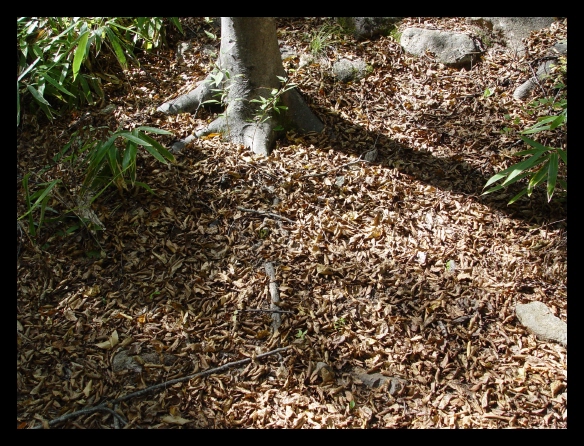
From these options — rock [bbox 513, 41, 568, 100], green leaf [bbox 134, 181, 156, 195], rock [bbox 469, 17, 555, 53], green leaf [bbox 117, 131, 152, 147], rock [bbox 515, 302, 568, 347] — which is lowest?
rock [bbox 515, 302, 568, 347]

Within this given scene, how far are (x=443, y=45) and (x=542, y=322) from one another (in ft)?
9.57

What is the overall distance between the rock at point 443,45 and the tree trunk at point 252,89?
4.69 feet

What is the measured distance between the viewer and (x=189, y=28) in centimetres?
484

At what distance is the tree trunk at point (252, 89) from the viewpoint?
3750mm

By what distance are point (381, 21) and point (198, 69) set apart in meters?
1.95

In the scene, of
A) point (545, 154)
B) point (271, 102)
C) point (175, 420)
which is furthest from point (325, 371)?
point (545, 154)

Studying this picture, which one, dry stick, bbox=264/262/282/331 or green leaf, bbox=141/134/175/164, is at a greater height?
green leaf, bbox=141/134/175/164

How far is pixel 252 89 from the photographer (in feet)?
12.7

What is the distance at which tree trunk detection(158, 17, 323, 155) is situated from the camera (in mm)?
3750

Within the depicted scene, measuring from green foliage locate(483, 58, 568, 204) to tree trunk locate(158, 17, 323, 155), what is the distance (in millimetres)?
1611

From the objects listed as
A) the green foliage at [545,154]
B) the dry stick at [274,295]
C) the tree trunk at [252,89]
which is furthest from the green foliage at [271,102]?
the green foliage at [545,154]

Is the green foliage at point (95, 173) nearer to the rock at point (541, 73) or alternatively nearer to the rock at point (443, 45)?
the rock at point (443, 45)

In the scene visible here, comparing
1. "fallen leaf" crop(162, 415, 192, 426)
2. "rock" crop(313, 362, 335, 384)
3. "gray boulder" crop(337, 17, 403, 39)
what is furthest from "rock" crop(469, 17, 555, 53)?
"fallen leaf" crop(162, 415, 192, 426)

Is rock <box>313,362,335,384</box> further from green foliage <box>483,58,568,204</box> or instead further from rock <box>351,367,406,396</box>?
green foliage <box>483,58,568,204</box>
